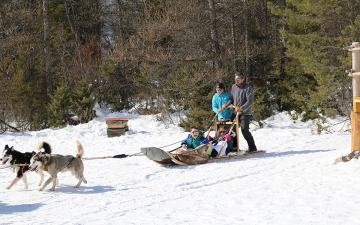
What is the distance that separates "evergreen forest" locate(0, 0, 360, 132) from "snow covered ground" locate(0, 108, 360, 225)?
4947mm

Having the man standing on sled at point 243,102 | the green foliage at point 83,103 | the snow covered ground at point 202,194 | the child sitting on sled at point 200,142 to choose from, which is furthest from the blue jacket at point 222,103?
the green foliage at point 83,103

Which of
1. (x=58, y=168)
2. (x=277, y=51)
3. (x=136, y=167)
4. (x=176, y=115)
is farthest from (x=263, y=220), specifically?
(x=277, y=51)

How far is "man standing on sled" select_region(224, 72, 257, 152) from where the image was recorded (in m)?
8.98

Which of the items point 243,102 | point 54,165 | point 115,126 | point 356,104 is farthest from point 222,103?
point 115,126

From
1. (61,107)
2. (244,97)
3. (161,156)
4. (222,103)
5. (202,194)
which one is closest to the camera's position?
(202,194)

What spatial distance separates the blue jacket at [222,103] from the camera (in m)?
9.47

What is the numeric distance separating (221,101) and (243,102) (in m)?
0.56

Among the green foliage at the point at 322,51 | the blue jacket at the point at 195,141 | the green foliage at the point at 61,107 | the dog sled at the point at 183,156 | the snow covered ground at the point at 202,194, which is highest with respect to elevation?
the green foliage at the point at 322,51

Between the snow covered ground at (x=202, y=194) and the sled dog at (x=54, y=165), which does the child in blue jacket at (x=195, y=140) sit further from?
the sled dog at (x=54, y=165)

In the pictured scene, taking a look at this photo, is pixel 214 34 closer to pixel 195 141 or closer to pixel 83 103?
pixel 83 103

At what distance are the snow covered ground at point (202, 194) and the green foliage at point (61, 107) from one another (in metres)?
8.31

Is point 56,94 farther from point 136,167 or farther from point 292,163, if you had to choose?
point 292,163

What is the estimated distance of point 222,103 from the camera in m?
9.52

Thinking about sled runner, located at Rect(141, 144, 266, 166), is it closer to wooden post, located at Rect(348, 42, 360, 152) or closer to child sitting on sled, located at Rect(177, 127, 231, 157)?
child sitting on sled, located at Rect(177, 127, 231, 157)
